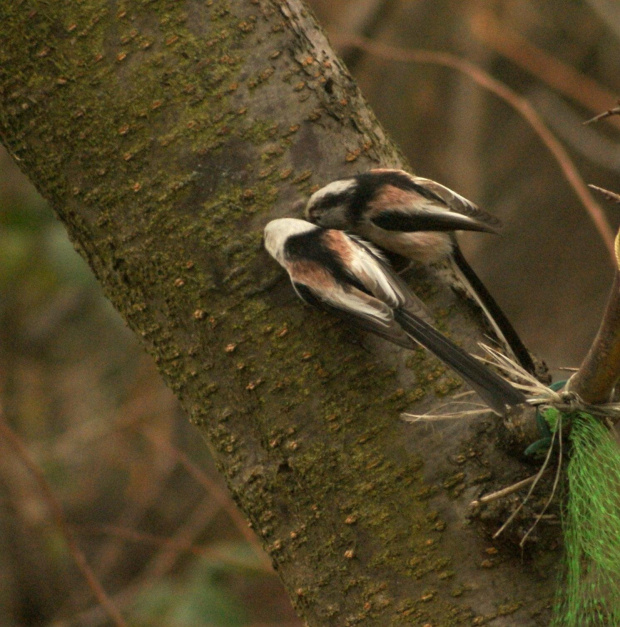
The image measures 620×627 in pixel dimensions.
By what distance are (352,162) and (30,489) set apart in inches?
143

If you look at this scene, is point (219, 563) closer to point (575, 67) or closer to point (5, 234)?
point (5, 234)

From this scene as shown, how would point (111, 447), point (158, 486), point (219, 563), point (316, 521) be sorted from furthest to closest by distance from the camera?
point (111, 447), point (158, 486), point (219, 563), point (316, 521)

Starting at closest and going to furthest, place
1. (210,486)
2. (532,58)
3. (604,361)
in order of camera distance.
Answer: (604,361) → (210,486) → (532,58)

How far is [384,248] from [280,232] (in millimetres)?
200

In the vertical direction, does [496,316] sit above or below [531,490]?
above

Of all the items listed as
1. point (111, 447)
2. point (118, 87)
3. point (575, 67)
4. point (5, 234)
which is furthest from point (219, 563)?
point (575, 67)

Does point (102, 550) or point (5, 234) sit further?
point (102, 550)

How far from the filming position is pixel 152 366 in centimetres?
430

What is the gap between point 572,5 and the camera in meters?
4.51

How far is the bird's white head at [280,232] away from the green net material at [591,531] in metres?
0.42

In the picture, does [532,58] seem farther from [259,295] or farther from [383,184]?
[259,295]

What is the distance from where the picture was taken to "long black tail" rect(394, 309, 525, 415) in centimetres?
Answer: 96

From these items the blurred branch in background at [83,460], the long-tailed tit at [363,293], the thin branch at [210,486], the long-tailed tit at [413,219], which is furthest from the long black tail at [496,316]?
the blurred branch in background at [83,460]

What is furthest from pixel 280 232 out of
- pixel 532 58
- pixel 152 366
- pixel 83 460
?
pixel 83 460
